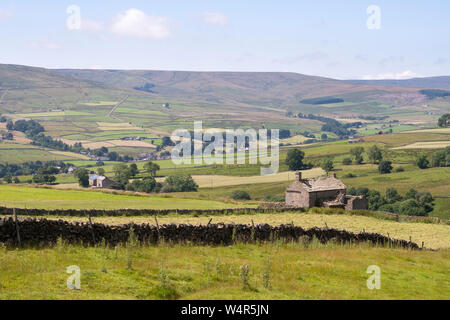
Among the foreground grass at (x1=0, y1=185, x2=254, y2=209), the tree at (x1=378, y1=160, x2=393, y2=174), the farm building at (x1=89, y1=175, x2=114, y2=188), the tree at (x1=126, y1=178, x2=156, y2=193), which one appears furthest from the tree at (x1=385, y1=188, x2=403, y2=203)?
the farm building at (x1=89, y1=175, x2=114, y2=188)

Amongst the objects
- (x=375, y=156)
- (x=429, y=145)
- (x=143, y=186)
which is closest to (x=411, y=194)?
(x=375, y=156)

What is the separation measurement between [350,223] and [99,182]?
87887 mm

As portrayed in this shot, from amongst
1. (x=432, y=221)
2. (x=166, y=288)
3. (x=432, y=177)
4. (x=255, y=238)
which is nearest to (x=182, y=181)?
(x=432, y=177)

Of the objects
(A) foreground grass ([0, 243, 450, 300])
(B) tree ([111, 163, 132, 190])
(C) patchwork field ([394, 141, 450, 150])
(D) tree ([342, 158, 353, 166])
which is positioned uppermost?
(C) patchwork field ([394, 141, 450, 150])

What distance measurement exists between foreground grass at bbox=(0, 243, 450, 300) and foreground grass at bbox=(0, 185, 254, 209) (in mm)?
25807

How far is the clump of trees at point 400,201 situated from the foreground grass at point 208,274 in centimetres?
6318

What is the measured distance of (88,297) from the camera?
580 inches

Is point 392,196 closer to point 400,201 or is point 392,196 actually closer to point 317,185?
point 400,201

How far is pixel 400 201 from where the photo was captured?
95.6m

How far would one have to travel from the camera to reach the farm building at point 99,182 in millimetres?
122675

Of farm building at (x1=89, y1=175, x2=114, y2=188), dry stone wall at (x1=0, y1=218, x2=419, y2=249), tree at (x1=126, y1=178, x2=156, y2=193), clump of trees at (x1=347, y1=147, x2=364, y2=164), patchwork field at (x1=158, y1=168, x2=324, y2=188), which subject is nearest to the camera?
dry stone wall at (x1=0, y1=218, x2=419, y2=249)

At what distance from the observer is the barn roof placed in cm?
6325

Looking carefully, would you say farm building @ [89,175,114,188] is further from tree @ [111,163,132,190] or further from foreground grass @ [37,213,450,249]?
foreground grass @ [37,213,450,249]
